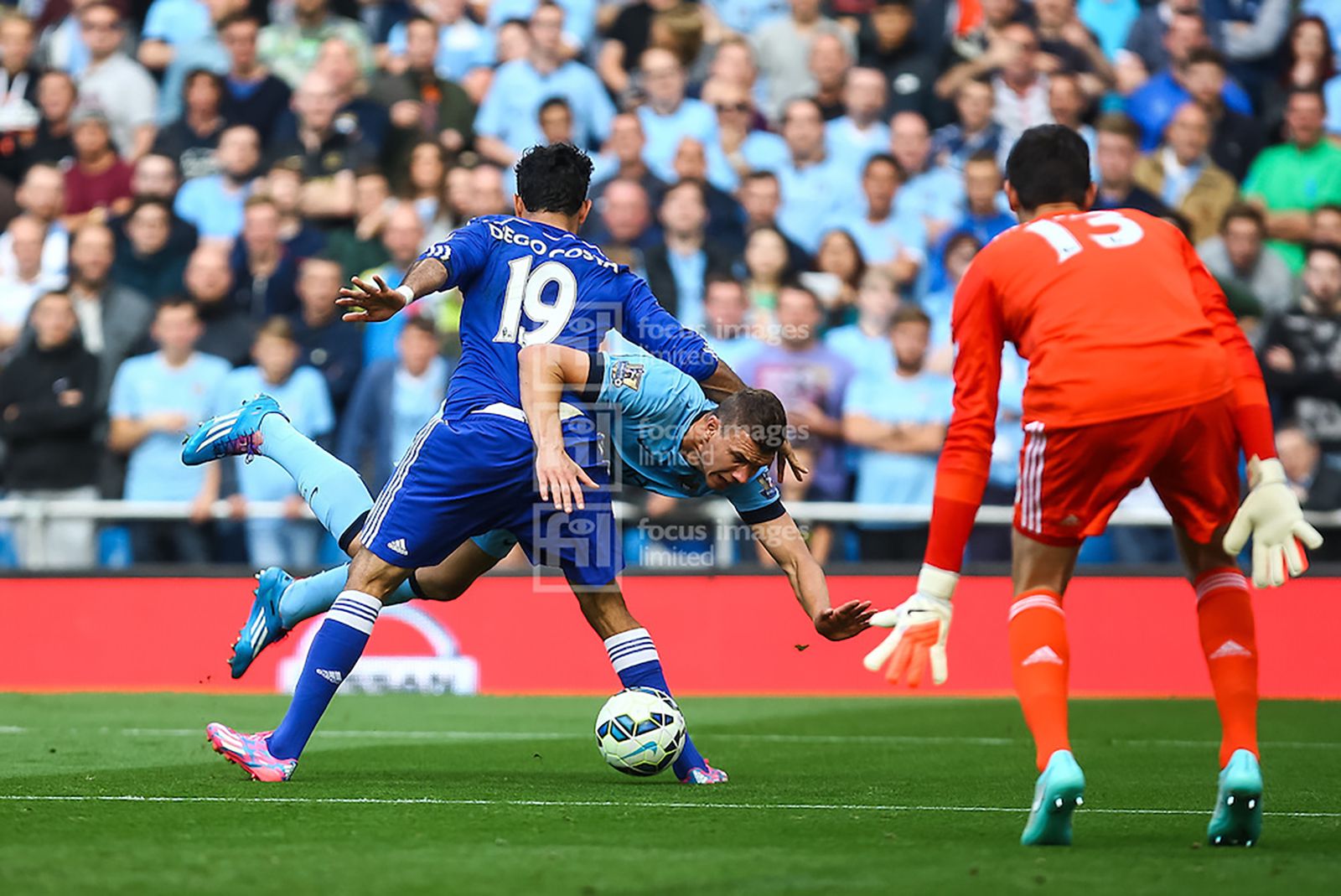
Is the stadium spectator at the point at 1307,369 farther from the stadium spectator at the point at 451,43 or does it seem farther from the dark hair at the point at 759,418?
the dark hair at the point at 759,418

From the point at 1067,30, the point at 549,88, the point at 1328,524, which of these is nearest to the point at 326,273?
the point at 549,88

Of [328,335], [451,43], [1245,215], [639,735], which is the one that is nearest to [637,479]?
[639,735]

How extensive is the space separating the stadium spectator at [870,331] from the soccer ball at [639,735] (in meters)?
6.39

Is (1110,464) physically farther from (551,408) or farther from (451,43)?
(451,43)

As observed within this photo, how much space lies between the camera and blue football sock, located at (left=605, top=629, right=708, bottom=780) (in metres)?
7.53

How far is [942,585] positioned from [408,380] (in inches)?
334

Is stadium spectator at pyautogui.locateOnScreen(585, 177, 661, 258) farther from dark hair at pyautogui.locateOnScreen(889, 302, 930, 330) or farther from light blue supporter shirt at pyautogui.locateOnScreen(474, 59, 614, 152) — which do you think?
dark hair at pyautogui.locateOnScreen(889, 302, 930, 330)

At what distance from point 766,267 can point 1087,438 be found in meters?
8.44

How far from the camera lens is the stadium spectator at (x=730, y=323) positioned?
44.0 ft

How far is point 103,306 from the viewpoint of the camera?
1440 centimetres

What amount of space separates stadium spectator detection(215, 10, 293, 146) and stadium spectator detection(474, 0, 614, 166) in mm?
1780

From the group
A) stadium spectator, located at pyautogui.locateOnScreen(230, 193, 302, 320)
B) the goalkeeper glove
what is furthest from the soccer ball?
stadium spectator, located at pyautogui.locateOnScreen(230, 193, 302, 320)

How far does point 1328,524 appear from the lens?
41.9ft

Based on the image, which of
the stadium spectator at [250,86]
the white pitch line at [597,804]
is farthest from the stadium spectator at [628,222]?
the white pitch line at [597,804]
